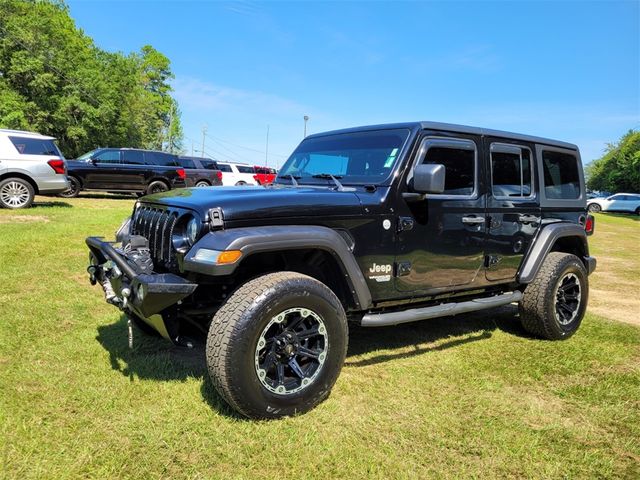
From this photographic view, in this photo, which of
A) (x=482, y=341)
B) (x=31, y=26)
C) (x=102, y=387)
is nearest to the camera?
(x=102, y=387)

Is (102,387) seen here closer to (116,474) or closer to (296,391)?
(116,474)

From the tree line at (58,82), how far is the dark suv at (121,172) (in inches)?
606

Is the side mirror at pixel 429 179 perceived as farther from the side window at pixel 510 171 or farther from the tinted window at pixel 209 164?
the tinted window at pixel 209 164

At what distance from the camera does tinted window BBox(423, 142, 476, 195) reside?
3.93 m

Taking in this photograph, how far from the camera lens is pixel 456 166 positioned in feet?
13.4

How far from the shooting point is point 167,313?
3.08 metres

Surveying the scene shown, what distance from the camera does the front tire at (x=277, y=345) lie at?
2.78m

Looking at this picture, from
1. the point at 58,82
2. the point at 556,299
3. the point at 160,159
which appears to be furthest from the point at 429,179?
the point at 58,82

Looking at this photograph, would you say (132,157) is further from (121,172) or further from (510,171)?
(510,171)

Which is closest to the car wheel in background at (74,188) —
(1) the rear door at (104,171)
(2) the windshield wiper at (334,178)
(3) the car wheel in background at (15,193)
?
(1) the rear door at (104,171)

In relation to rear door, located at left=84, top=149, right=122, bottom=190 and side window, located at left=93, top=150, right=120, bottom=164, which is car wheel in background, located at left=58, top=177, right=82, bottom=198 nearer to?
rear door, located at left=84, top=149, right=122, bottom=190

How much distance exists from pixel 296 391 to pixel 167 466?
2.79ft

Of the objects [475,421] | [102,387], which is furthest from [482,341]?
[102,387]

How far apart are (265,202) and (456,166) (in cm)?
181
